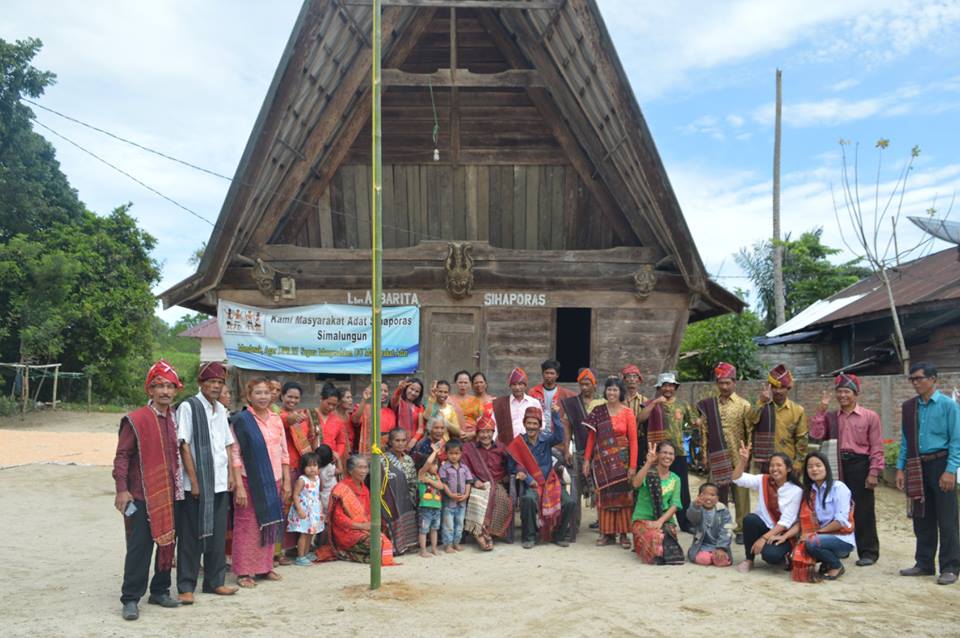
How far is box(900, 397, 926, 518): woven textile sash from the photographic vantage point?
642 centimetres

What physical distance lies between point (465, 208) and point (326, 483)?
5.21 m

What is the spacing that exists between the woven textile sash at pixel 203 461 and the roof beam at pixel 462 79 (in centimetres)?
606

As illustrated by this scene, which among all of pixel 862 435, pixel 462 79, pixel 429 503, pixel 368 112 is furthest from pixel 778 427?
pixel 368 112

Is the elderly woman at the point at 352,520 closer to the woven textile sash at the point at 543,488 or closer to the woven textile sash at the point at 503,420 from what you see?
the woven textile sash at the point at 543,488

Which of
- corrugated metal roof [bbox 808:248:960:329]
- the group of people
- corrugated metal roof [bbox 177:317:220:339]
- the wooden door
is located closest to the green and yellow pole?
the group of people

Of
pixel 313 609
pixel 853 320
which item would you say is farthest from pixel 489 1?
pixel 853 320

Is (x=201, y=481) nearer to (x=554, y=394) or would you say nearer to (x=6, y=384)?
(x=554, y=394)

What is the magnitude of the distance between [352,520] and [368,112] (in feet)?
20.0

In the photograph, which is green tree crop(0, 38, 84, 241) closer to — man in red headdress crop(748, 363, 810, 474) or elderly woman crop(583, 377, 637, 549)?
elderly woman crop(583, 377, 637, 549)

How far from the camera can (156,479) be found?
525cm

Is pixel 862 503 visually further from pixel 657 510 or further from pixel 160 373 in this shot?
pixel 160 373

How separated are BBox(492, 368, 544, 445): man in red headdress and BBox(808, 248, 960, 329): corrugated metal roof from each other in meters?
9.02

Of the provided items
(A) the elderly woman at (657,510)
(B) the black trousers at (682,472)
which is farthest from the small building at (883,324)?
(A) the elderly woman at (657,510)

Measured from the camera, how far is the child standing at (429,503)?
733 cm
